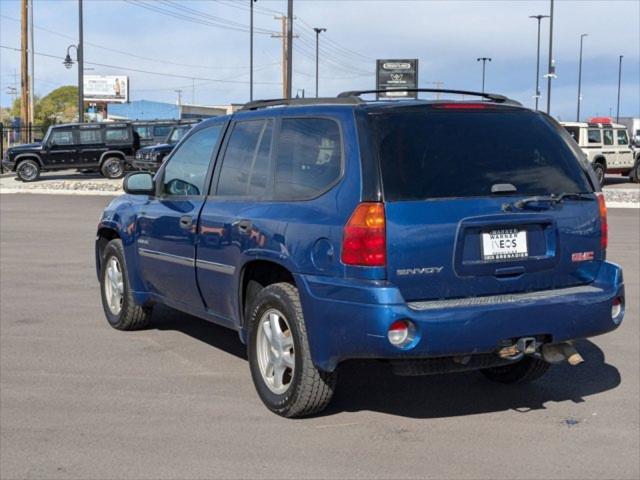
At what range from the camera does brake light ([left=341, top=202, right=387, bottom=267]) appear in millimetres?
4461

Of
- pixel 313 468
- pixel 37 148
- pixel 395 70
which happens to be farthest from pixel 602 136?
pixel 313 468

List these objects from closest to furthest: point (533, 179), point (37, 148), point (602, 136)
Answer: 1. point (533, 179)
2. point (602, 136)
3. point (37, 148)

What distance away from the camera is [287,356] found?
5102 millimetres

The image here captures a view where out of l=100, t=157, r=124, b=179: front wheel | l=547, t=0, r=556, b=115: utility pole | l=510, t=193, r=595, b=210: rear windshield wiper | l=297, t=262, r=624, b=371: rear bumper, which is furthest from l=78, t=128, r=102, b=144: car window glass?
l=510, t=193, r=595, b=210: rear windshield wiper

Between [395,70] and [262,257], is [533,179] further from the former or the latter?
[395,70]

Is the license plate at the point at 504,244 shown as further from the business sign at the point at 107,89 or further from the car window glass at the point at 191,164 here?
the business sign at the point at 107,89

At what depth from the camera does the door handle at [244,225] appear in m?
5.28

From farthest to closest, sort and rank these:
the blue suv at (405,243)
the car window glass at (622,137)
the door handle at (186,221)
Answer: the car window glass at (622,137) → the door handle at (186,221) → the blue suv at (405,243)

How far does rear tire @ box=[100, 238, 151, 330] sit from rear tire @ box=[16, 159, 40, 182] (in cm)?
2520

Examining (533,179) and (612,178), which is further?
(612,178)

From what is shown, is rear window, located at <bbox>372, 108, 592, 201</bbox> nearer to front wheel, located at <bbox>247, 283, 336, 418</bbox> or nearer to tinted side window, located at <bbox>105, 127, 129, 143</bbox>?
front wheel, located at <bbox>247, 283, 336, 418</bbox>

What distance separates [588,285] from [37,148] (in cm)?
2908

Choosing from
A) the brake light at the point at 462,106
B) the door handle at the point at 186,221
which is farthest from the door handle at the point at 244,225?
the brake light at the point at 462,106

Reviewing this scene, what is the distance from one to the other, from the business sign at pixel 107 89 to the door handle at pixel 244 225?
101 metres
